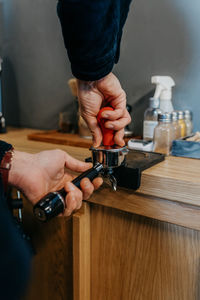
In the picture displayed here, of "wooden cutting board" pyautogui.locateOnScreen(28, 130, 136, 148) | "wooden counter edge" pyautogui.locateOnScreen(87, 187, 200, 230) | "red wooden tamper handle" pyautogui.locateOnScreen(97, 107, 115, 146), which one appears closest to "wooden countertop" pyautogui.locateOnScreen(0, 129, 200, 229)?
"wooden counter edge" pyautogui.locateOnScreen(87, 187, 200, 230)

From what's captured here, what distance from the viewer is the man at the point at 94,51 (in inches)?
25.6

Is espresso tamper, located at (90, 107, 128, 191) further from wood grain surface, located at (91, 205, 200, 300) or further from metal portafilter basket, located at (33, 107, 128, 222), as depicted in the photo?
wood grain surface, located at (91, 205, 200, 300)

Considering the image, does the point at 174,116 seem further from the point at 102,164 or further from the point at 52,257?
the point at 52,257

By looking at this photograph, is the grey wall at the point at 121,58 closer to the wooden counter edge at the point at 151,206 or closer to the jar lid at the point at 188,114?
the jar lid at the point at 188,114

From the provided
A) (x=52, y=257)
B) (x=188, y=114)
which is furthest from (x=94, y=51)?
(x=52, y=257)

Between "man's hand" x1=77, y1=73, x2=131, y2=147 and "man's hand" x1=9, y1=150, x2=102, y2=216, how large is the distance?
0.09 m

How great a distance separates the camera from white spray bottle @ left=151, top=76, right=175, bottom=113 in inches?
40.2

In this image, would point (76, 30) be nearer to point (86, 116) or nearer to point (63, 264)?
point (86, 116)

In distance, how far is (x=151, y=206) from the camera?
2.33ft

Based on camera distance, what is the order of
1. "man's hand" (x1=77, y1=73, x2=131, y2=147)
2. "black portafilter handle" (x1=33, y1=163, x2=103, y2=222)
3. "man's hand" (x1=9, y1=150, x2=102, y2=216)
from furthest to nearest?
1. "man's hand" (x1=77, y1=73, x2=131, y2=147)
2. "man's hand" (x1=9, y1=150, x2=102, y2=216)
3. "black portafilter handle" (x1=33, y1=163, x2=103, y2=222)

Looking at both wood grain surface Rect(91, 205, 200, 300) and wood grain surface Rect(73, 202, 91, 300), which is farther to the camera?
wood grain surface Rect(73, 202, 91, 300)

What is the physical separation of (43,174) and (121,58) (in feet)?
2.27

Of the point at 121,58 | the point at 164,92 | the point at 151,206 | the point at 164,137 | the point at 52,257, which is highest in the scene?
the point at 121,58

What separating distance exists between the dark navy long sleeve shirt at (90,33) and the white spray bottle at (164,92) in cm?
35
